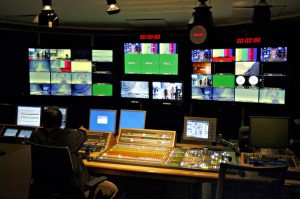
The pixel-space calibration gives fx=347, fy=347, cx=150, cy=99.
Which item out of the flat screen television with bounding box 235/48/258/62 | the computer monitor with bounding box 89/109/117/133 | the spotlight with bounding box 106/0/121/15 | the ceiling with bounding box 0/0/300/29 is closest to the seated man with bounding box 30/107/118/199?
the computer monitor with bounding box 89/109/117/133

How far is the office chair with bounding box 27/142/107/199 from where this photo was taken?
2.53m

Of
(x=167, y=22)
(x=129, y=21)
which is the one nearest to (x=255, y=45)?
(x=167, y=22)

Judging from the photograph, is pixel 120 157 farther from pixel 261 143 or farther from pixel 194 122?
pixel 261 143

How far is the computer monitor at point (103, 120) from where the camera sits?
151 inches

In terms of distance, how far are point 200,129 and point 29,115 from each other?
2104 millimetres

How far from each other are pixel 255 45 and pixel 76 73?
300cm

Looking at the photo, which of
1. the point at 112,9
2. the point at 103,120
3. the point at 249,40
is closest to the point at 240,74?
the point at 249,40

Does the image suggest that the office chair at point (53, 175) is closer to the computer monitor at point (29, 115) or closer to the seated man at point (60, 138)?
the seated man at point (60, 138)

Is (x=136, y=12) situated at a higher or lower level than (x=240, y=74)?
higher

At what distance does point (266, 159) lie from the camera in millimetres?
3025

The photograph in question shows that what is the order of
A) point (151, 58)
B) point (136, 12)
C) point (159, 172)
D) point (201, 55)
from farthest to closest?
point (151, 58), point (201, 55), point (136, 12), point (159, 172)

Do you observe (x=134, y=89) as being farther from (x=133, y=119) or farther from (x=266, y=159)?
(x=266, y=159)

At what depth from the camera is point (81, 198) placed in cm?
272

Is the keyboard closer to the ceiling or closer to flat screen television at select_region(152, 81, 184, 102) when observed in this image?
the ceiling
